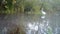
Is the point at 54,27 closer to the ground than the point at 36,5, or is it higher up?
closer to the ground

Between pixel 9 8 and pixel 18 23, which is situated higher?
pixel 9 8

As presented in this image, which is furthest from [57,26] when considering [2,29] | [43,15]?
[2,29]

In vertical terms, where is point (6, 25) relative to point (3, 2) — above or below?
below

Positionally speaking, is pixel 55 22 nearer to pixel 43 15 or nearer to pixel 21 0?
pixel 43 15

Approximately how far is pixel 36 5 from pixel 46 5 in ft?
0.25

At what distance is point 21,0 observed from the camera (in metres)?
1.50

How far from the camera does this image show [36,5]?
1.50m

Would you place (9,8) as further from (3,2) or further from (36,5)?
(36,5)

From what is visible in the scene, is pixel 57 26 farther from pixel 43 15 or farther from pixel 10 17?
pixel 10 17

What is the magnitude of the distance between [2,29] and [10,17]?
0.11 m

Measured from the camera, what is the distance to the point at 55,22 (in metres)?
1.50

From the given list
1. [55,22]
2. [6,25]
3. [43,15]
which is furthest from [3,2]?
[55,22]

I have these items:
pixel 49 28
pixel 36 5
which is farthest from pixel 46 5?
pixel 49 28

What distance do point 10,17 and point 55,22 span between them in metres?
0.35
